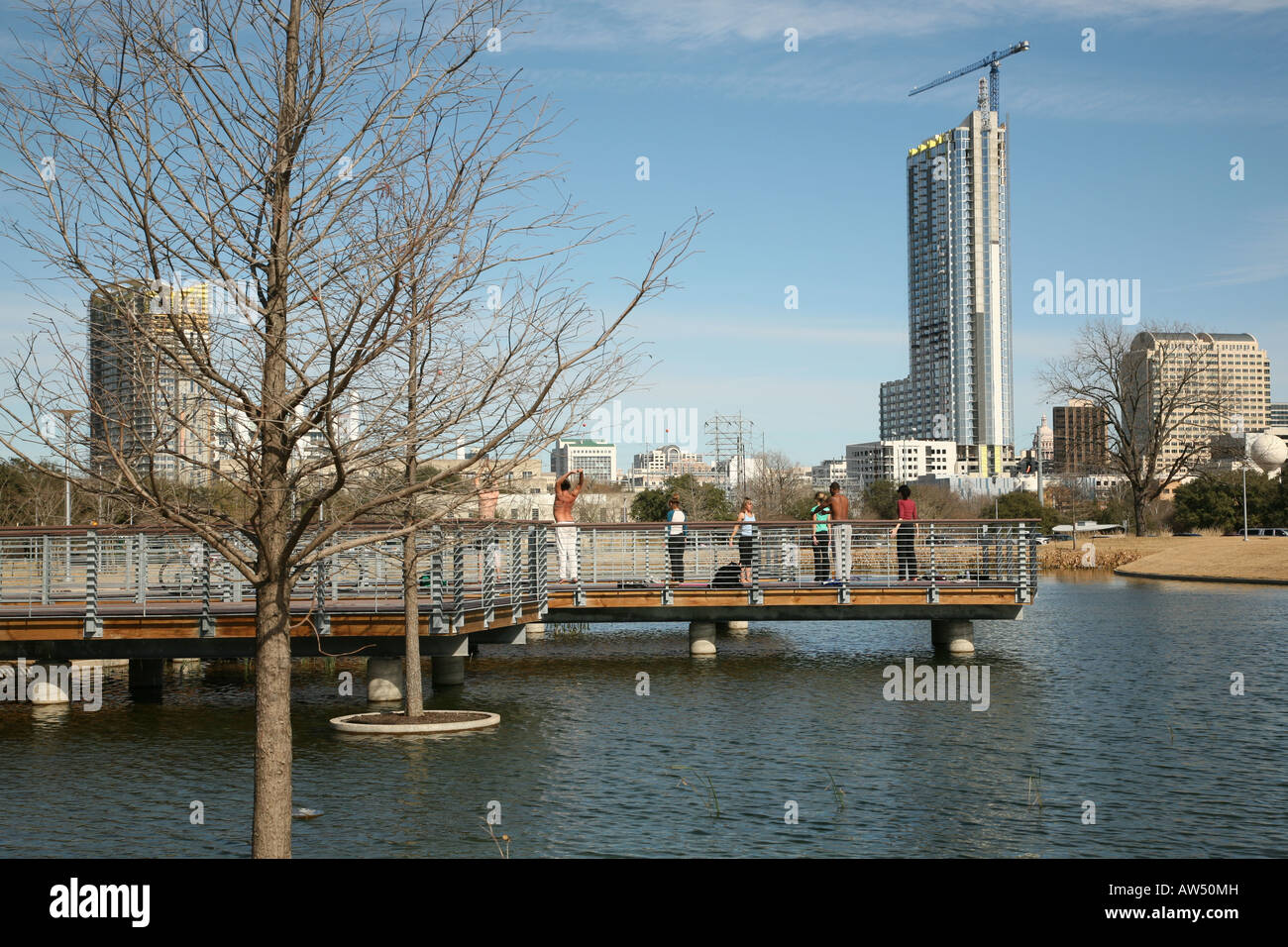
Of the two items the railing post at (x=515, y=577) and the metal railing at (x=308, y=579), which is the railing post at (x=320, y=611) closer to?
the metal railing at (x=308, y=579)

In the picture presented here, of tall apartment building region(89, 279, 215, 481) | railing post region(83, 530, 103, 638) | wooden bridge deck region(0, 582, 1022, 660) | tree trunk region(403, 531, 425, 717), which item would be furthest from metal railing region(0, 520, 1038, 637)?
tall apartment building region(89, 279, 215, 481)

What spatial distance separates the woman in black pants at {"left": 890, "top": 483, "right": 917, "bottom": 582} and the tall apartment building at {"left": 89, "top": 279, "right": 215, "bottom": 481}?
18.9 metres

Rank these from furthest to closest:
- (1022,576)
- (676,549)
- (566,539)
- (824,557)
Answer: (824,557) → (676,549) → (1022,576) → (566,539)

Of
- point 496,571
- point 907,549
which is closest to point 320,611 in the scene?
point 496,571

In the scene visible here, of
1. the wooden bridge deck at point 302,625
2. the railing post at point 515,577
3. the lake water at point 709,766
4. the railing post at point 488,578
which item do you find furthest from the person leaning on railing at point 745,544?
the railing post at point 488,578

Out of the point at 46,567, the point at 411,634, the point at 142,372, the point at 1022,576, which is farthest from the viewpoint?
the point at 1022,576

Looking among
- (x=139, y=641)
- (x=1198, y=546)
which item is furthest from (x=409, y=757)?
(x=1198, y=546)

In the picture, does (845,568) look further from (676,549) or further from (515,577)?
(515,577)

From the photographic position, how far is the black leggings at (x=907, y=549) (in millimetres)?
24659

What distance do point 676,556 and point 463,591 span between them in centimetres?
624

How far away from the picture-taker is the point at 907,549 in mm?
25219

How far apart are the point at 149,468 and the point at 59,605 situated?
16.0 m
